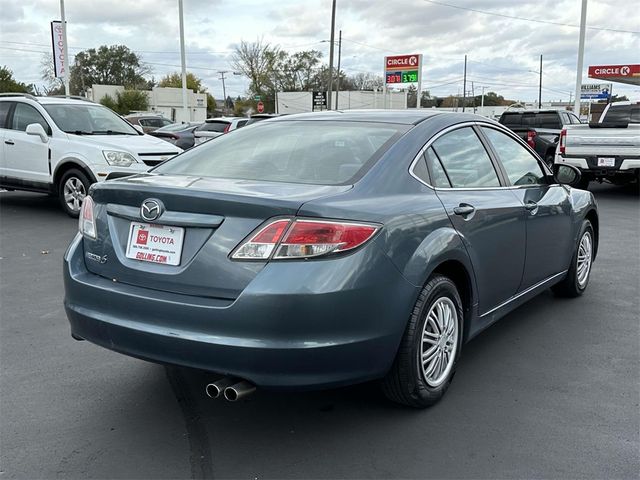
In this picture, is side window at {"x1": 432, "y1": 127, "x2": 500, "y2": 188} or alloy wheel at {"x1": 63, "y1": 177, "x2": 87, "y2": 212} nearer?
side window at {"x1": 432, "y1": 127, "x2": 500, "y2": 188}

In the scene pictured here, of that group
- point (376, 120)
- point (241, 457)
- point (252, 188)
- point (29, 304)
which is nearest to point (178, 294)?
point (252, 188)

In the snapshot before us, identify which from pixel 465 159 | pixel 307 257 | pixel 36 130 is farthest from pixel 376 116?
pixel 36 130

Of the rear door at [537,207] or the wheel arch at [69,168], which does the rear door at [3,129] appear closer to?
the wheel arch at [69,168]

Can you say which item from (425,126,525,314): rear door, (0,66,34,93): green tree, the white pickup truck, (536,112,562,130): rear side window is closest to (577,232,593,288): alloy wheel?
(425,126,525,314): rear door

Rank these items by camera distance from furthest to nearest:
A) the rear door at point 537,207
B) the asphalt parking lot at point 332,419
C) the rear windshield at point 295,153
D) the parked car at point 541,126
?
the parked car at point 541,126 → the rear door at point 537,207 → the rear windshield at point 295,153 → the asphalt parking lot at point 332,419

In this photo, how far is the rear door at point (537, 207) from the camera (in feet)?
14.3

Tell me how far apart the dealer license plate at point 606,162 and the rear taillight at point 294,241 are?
1052 centimetres

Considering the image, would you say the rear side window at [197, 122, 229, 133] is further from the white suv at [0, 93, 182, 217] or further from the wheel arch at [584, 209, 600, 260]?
the wheel arch at [584, 209, 600, 260]

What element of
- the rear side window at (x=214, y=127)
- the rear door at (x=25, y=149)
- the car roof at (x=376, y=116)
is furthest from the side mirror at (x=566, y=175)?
the rear side window at (x=214, y=127)

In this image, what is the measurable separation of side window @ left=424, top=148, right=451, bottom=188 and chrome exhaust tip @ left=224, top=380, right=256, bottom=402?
1.51 m

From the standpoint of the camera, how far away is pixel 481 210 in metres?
3.73

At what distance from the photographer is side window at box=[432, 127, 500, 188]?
372cm

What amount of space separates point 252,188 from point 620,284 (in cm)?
449

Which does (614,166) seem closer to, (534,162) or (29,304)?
(534,162)
